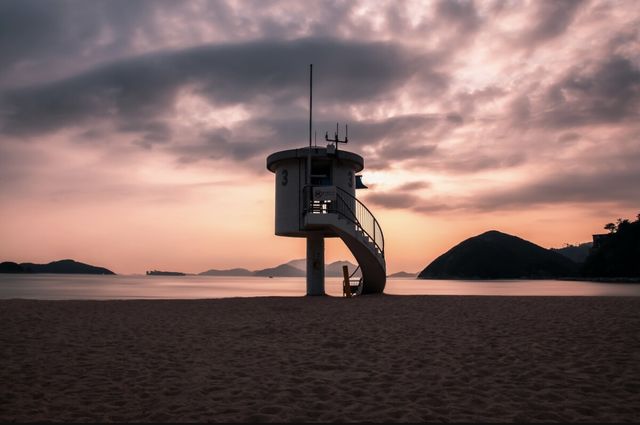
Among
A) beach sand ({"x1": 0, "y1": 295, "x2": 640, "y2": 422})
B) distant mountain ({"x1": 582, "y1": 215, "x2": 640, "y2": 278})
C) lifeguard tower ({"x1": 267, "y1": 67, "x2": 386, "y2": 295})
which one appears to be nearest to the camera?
beach sand ({"x1": 0, "y1": 295, "x2": 640, "y2": 422})

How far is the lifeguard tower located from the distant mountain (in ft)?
389

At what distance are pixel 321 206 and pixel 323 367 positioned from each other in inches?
610

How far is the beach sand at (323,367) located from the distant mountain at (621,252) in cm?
12427

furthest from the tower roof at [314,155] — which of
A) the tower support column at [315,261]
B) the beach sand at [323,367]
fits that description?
the beach sand at [323,367]

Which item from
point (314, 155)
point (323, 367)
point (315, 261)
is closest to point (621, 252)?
point (315, 261)

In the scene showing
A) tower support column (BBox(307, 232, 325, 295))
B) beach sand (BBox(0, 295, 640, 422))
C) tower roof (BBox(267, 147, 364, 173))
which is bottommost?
beach sand (BBox(0, 295, 640, 422))

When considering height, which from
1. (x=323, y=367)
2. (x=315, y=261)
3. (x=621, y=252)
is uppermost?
(x=621, y=252)

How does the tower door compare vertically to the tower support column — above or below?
above

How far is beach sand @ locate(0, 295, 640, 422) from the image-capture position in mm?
5824

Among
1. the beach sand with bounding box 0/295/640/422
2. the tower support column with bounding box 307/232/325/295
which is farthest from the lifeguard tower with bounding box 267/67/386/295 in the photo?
the beach sand with bounding box 0/295/640/422

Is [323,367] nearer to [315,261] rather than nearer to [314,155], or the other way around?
[314,155]

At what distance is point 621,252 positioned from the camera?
401 feet

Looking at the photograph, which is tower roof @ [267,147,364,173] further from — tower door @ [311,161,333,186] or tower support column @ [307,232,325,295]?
tower support column @ [307,232,325,295]

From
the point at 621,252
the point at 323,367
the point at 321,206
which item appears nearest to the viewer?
the point at 323,367
